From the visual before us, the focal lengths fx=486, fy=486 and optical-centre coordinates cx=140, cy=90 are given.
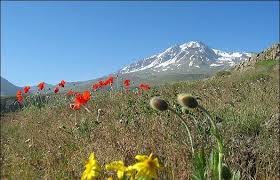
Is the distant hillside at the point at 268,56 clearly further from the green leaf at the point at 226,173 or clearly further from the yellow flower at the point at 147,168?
the yellow flower at the point at 147,168

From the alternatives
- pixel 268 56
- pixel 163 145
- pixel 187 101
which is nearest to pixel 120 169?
pixel 187 101

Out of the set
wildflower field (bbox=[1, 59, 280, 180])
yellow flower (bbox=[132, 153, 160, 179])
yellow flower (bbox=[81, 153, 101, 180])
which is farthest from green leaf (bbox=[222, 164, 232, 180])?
yellow flower (bbox=[81, 153, 101, 180])

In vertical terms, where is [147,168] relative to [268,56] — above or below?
below

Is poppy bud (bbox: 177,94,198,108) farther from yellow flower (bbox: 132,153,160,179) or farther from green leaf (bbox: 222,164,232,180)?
green leaf (bbox: 222,164,232,180)

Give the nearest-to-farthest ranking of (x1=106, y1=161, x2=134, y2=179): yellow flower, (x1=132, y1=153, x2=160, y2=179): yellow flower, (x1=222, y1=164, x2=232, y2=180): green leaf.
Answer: (x1=132, y1=153, x2=160, y2=179): yellow flower
(x1=106, y1=161, x2=134, y2=179): yellow flower
(x1=222, y1=164, x2=232, y2=180): green leaf

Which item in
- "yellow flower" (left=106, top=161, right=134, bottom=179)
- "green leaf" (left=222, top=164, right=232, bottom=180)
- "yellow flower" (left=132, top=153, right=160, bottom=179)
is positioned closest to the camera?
"yellow flower" (left=132, top=153, right=160, bottom=179)

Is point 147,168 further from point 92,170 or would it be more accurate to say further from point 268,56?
point 268,56

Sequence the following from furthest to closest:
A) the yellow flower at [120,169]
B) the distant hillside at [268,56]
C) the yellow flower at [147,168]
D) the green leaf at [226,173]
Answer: the distant hillside at [268,56], the green leaf at [226,173], the yellow flower at [120,169], the yellow flower at [147,168]

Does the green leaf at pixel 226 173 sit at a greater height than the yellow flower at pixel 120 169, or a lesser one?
lesser

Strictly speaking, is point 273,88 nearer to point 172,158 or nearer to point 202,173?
point 172,158

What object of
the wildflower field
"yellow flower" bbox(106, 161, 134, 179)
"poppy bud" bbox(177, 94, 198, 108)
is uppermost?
"poppy bud" bbox(177, 94, 198, 108)

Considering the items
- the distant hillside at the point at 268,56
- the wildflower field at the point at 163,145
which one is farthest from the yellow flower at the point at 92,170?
the distant hillside at the point at 268,56

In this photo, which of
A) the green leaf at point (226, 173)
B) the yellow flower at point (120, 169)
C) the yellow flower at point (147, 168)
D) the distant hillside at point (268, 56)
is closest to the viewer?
the yellow flower at point (147, 168)

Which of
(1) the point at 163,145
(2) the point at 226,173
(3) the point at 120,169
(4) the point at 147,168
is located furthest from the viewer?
(1) the point at 163,145
